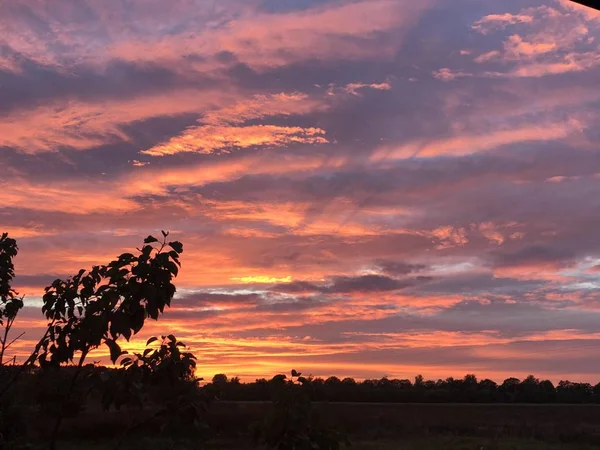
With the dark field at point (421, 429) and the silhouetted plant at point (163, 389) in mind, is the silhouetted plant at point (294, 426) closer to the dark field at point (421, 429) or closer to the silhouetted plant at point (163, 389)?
the silhouetted plant at point (163, 389)

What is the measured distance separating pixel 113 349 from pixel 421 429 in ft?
127

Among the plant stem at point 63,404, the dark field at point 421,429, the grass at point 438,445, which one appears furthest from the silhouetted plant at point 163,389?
the grass at point 438,445

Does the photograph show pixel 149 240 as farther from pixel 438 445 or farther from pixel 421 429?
pixel 421 429

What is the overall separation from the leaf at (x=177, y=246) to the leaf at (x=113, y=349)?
80 cm

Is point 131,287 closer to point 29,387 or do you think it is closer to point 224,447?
point 29,387

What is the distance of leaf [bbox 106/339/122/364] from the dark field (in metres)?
18.3

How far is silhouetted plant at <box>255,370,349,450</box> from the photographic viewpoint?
187 inches

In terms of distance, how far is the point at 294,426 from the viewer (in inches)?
189

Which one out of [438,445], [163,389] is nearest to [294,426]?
[163,389]

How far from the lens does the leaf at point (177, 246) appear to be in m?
4.83

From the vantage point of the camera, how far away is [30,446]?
5.73 meters

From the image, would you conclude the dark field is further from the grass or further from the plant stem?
the plant stem

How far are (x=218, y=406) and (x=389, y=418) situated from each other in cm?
1174

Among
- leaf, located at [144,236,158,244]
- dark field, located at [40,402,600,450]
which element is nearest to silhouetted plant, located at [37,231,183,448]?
leaf, located at [144,236,158,244]
